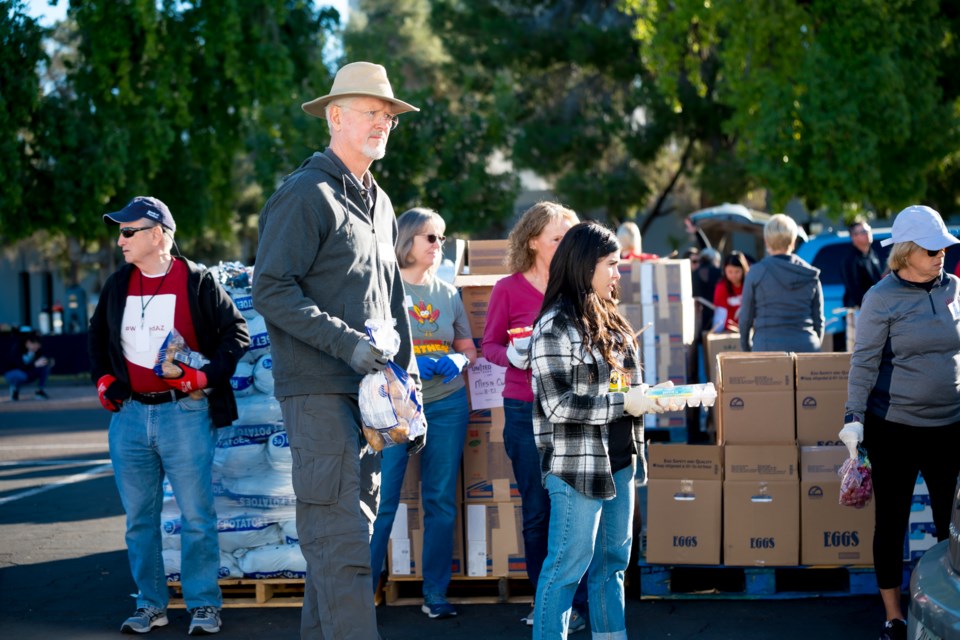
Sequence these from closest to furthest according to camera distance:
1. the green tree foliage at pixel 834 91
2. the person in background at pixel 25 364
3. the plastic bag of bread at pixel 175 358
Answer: the plastic bag of bread at pixel 175 358 < the green tree foliage at pixel 834 91 < the person in background at pixel 25 364

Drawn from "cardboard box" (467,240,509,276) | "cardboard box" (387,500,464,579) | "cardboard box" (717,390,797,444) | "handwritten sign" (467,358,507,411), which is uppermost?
"cardboard box" (467,240,509,276)

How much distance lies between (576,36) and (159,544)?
79.1 ft

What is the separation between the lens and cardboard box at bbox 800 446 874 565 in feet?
20.2

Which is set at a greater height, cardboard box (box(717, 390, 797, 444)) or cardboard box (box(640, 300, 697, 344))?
cardboard box (box(640, 300, 697, 344))

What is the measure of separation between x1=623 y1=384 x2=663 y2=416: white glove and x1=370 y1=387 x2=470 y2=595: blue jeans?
1710 mm

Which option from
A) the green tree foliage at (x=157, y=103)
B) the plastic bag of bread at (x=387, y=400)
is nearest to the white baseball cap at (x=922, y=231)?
the plastic bag of bread at (x=387, y=400)

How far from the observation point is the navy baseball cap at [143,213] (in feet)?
18.5

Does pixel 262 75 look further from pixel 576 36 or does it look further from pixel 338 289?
pixel 338 289

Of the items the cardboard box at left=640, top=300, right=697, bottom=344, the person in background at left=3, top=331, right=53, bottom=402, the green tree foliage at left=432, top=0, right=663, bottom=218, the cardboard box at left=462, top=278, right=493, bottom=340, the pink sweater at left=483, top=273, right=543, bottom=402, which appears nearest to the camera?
the pink sweater at left=483, top=273, right=543, bottom=402

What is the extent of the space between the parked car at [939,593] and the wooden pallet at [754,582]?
2.48 m

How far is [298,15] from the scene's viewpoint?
2517 centimetres

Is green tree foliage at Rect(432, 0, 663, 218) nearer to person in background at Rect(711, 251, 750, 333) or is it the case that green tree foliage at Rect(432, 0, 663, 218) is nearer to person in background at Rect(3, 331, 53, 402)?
person in background at Rect(3, 331, 53, 402)

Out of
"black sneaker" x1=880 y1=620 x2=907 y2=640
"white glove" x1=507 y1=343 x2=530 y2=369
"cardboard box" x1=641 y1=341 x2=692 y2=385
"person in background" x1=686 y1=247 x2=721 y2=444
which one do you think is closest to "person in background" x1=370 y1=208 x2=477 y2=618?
"white glove" x1=507 y1=343 x2=530 y2=369

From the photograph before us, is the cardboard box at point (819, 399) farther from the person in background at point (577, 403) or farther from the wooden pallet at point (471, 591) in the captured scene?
the person in background at point (577, 403)
